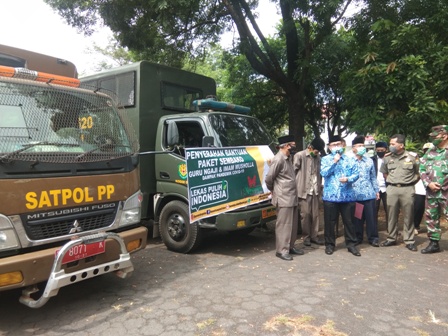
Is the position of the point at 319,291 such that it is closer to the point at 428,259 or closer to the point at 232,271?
the point at 232,271

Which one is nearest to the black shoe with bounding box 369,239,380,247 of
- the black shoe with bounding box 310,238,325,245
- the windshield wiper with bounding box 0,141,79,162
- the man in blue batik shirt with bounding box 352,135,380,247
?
the man in blue batik shirt with bounding box 352,135,380,247

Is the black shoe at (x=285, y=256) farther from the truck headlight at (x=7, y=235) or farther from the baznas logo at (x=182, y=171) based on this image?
the truck headlight at (x=7, y=235)

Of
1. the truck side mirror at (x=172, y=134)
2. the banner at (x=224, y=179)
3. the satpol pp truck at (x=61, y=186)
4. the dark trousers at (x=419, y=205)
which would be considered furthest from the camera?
the dark trousers at (x=419, y=205)

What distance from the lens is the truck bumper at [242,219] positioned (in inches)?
197

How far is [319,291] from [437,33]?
5547 millimetres

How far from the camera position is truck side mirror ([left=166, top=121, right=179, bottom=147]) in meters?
5.56

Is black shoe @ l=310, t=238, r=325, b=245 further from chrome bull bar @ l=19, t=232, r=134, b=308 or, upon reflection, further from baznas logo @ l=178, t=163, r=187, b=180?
chrome bull bar @ l=19, t=232, r=134, b=308

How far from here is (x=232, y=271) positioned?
4637 millimetres

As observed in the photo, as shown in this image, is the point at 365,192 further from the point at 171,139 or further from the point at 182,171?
the point at 171,139

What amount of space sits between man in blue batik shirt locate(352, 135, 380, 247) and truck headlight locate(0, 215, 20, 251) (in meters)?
4.71

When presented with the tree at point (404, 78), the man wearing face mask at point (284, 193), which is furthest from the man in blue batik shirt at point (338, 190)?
the tree at point (404, 78)

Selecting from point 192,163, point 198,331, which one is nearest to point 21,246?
point 198,331

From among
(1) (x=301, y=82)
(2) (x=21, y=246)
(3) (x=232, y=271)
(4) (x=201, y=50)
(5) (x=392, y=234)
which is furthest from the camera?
(4) (x=201, y=50)

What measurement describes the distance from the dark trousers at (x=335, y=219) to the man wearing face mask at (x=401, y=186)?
0.76 metres
